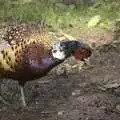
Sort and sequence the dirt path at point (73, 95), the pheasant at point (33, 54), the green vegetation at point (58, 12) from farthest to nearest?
the green vegetation at point (58, 12)
the dirt path at point (73, 95)
the pheasant at point (33, 54)

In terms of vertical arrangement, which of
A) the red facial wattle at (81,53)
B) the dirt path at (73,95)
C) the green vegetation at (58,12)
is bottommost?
the dirt path at (73,95)

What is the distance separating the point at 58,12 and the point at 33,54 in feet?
8.64

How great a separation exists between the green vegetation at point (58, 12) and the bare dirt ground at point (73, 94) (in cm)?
101

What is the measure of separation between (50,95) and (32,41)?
0.75m

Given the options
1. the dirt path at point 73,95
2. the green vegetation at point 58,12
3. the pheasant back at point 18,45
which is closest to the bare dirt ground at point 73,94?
the dirt path at point 73,95

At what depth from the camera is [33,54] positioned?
4754mm

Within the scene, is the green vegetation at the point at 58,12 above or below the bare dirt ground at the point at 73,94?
above

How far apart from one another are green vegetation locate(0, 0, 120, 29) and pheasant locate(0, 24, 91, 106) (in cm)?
207

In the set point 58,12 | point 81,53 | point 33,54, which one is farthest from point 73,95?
point 58,12

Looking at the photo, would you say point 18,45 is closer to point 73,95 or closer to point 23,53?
point 23,53

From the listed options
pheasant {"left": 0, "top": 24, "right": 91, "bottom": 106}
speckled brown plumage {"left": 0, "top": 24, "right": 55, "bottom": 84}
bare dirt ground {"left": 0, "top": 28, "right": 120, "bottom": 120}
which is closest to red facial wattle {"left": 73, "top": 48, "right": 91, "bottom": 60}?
pheasant {"left": 0, "top": 24, "right": 91, "bottom": 106}

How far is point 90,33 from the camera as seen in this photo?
6734mm

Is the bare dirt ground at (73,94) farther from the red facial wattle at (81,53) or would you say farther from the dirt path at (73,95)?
the red facial wattle at (81,53)

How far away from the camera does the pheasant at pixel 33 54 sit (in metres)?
4.74
